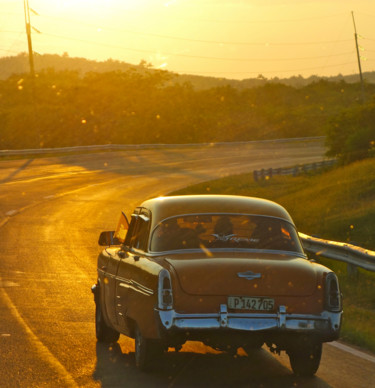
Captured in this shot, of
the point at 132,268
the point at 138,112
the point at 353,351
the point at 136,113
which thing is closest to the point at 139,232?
the point at 132,268

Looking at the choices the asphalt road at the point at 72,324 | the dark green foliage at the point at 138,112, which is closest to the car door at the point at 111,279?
the asphalt road at the point at 72,324

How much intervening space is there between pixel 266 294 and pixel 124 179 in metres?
40.7

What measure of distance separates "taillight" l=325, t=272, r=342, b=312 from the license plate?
0.52 meters

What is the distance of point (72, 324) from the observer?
10031 mm

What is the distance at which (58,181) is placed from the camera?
4453 cm

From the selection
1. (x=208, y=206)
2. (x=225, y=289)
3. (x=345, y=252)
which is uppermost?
(x=208, y=206)

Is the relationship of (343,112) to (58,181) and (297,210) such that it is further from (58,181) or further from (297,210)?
(297,210)

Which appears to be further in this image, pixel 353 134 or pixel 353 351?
pixel 353 134

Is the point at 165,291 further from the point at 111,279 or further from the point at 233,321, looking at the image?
the point at 111,279

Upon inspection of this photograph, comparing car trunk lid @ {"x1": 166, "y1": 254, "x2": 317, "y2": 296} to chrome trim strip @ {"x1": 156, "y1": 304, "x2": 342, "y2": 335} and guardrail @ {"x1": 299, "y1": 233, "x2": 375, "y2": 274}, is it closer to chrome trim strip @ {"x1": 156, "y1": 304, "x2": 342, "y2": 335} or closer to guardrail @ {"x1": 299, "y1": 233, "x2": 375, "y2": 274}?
chrome trim strip @ {"x1": 156, "y1": 304, "x2": 342, "y2": 335}

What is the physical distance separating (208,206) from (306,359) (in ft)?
5.64

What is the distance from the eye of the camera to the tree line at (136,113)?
97.2m

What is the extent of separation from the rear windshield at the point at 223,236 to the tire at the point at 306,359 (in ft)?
3.10

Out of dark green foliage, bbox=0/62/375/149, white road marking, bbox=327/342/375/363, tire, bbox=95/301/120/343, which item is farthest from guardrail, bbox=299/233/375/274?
dark green foliage, bbox=0/62/375/149
